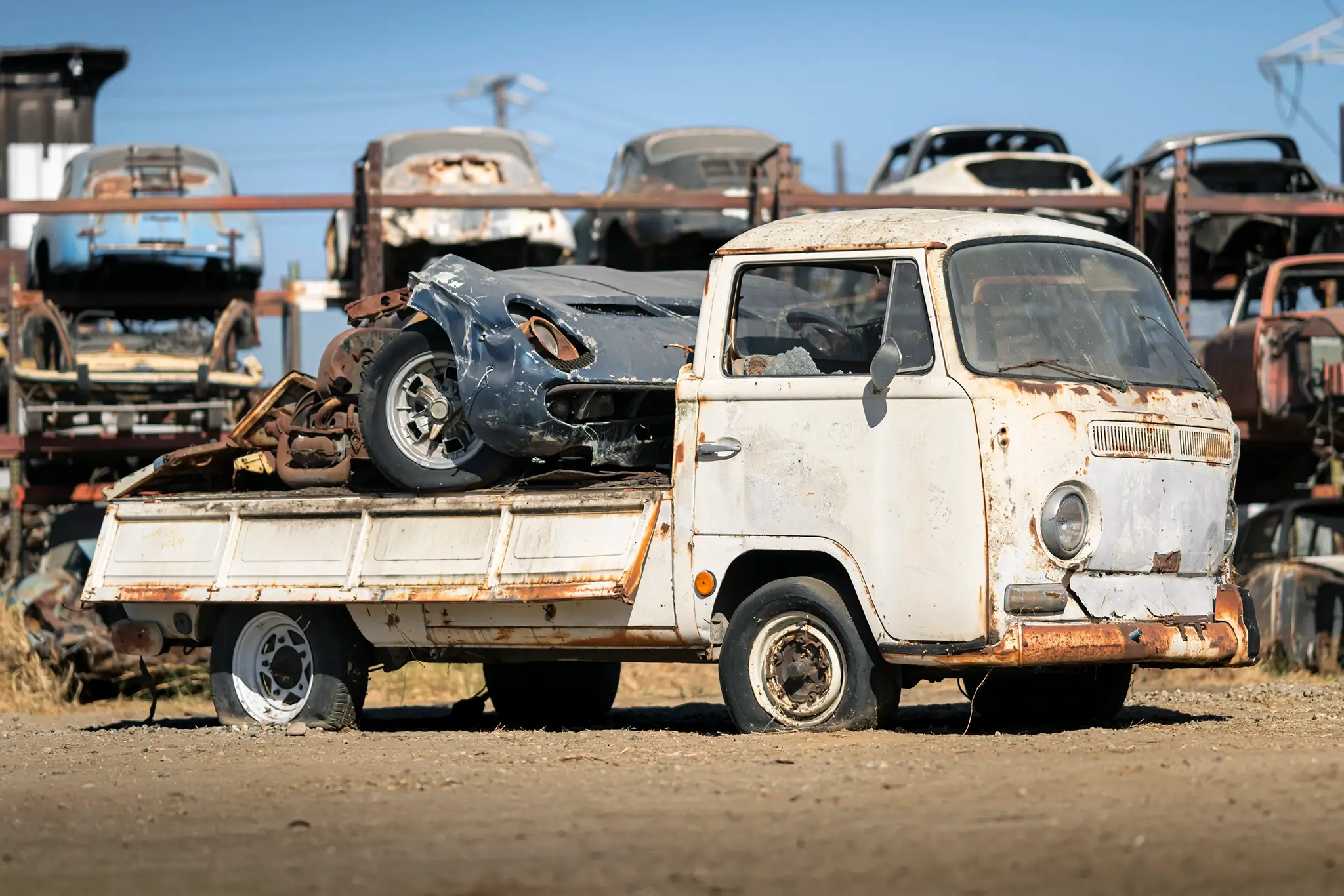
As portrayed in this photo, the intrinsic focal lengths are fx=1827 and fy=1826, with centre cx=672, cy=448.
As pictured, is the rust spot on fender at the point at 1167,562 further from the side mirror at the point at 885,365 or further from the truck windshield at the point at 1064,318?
the side mirror at the point at 885,365

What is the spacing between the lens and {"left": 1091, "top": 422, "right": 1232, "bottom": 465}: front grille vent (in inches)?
284

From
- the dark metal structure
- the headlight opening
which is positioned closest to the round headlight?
the headlight opening

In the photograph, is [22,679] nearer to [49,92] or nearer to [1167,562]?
[1167,562]

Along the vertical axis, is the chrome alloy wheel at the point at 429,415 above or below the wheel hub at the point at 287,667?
above

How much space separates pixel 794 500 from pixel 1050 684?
1.92 m

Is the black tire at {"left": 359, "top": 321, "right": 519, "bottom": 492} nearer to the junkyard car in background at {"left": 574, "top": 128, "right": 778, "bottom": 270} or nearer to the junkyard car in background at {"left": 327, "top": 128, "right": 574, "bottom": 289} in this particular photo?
the junkyard car in background at {"left": 327, "top": 128, "right": 574, "bottom": 289}

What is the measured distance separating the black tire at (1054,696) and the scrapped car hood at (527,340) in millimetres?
2116

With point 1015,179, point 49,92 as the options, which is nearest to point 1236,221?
point 1015,179

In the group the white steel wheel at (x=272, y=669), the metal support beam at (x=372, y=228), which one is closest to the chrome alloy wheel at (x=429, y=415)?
the white steel wheel at (x=272, y=669)

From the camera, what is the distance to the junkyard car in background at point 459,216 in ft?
55.5

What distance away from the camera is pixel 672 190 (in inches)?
726

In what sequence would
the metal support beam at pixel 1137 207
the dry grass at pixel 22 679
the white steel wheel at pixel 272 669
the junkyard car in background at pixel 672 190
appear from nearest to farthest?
the white steel wheel at pixel 272 669
the dry grass at pixel 22 679
the metal support beam at pixel 1137 207
the junkyard car in background at pixel 672 190

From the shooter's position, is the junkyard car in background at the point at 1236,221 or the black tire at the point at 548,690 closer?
the black tire at the point at 548,690

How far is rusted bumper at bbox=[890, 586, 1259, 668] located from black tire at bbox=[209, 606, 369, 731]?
3.16 meters
